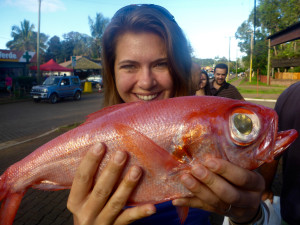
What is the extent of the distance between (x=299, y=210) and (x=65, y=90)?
18.9 meters

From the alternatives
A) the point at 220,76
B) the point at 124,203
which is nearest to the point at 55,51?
the point at 220,76

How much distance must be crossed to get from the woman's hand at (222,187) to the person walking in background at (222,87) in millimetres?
5562

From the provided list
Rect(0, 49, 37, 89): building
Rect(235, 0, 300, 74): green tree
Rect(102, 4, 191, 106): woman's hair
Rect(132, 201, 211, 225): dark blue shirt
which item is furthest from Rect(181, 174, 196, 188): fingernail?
Rect(235, 0, 300, 74): green tree

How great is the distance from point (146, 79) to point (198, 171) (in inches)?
35.1

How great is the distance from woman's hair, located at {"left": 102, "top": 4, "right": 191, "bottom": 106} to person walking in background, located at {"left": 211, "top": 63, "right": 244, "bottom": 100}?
4854mm

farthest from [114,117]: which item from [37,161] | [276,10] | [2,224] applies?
[276,10]

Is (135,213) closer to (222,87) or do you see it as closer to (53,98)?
(222,87)

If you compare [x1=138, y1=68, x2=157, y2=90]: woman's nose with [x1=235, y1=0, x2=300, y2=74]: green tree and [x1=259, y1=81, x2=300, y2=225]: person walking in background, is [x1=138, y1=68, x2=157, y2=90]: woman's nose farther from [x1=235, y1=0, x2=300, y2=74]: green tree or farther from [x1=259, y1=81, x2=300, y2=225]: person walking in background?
[x1=235, y1=0, x2=300, y2=74]: green tree

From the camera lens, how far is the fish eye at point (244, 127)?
3.74 ft

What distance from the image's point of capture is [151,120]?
1240mm

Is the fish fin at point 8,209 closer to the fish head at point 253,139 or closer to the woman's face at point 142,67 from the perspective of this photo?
the woman's face at point 142,67

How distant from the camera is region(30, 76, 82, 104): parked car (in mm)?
17312

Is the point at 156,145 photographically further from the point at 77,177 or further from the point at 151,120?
the point at 77,177

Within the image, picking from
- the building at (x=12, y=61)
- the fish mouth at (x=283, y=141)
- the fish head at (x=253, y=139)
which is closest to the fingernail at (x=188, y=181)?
the fish head at (x=253, y=139)
